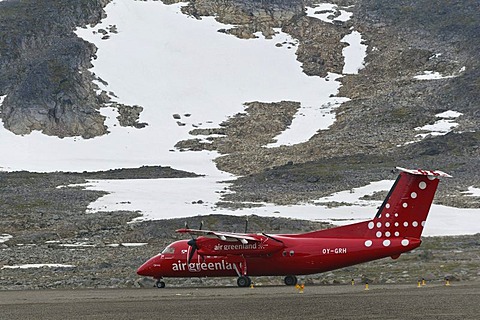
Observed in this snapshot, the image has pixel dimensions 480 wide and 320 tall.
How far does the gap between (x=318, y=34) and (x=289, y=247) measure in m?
120

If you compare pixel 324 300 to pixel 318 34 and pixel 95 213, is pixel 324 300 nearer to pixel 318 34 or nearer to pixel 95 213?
pixel 95 213

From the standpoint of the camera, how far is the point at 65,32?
139125 millimetres

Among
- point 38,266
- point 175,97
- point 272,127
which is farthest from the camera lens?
point 175,97

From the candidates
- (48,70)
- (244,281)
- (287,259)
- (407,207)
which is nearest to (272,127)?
(48,70)

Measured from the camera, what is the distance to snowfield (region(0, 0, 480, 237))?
2972 inches

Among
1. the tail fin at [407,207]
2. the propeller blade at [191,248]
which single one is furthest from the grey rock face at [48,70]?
the tail fin at [407,207]

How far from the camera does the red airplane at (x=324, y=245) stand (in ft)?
96.1

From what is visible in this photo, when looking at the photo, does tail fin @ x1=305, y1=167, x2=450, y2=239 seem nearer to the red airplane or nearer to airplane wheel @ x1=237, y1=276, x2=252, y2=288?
the red airplane

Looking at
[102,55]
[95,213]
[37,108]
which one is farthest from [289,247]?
[102,55]

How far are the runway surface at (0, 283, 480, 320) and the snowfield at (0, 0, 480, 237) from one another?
3585 centimetres

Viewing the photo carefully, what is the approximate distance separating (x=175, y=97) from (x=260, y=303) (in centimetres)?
10821

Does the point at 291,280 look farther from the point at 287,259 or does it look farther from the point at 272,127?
the point at 272,127

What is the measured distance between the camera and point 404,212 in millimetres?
29641

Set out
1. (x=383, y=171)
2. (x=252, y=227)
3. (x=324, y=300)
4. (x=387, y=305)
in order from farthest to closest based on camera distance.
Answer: (x=383, y=171), (x=252, y=227), (x=324, y=300), (x=387, y=305)
